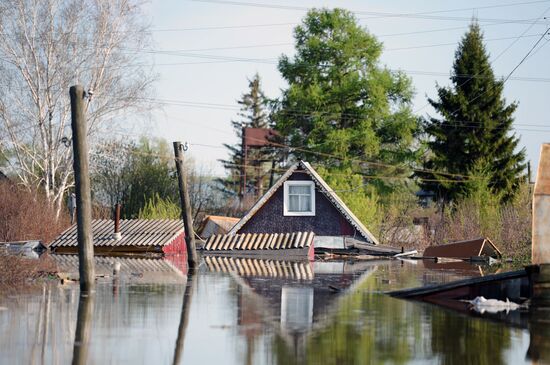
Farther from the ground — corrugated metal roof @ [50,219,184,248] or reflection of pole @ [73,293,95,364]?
corrugated metal roof @ [50,219,184,248]

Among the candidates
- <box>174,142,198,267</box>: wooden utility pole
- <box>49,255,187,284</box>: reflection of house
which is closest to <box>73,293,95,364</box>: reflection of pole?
<box>49,255,187,284</box>: reflection of house

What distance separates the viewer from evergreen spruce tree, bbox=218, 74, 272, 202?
82.7m

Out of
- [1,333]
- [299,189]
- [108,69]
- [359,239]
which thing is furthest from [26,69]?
[1,333]

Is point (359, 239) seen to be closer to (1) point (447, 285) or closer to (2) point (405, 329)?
(1) point (447, 285)

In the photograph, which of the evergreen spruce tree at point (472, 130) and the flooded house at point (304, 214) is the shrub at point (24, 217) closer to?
the flooded house at point (304, 214)

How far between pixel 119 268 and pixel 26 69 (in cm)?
2238

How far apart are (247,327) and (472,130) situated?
143 feet

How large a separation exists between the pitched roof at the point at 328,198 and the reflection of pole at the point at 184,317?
685 inches

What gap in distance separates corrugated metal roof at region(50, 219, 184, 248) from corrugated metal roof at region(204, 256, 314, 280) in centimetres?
429

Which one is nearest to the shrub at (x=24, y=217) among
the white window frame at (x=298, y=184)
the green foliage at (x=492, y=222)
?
the white window frame at (x=298, y=184)

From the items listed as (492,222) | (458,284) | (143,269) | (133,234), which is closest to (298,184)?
(133,234)

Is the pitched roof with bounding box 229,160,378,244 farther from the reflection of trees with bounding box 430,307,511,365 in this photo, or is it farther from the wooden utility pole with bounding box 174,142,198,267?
the reflection of trees with bounding box 430,307,511,365

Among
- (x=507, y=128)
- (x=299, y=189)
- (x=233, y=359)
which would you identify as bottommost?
(x=233, y=359)

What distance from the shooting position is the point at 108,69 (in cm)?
5100
